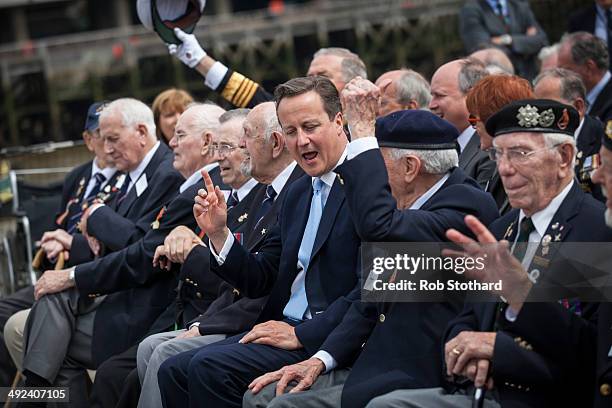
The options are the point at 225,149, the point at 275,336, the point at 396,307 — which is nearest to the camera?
the point at 396,307

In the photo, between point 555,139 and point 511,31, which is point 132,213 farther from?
point 511,31

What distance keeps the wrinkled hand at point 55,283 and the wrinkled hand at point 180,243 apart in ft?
3.16

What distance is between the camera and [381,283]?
4.87 m

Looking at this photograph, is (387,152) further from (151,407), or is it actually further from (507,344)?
(151,407)

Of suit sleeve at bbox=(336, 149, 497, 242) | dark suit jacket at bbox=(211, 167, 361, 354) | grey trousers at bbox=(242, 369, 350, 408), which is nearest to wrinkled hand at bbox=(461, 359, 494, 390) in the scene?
suit sleeve at bbox=(336, 149, 497, 242)

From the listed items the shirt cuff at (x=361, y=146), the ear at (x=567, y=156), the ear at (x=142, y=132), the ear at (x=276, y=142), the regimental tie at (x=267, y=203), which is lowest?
the regimental tie at (x=267, y=203)

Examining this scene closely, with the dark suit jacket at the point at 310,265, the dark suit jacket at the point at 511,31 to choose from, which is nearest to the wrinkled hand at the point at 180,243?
the dark suit jacket at the point at 310,265

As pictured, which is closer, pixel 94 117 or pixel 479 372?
pixel 479 372

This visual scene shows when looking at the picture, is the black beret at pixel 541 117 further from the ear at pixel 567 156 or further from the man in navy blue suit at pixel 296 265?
the man in navy blue suit at pixel 296 265

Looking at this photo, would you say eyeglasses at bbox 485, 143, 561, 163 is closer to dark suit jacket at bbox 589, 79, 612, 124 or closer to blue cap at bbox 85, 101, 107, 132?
dark suit jacket at bbox 589, 79, 612, 124

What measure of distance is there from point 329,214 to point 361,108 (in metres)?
0.75

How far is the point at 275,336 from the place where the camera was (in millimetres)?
5387

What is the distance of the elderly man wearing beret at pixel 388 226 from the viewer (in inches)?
184

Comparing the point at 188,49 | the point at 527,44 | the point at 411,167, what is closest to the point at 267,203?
the point at 411,167
